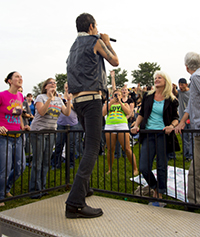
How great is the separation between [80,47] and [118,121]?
323cm

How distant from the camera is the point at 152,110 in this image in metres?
3.66

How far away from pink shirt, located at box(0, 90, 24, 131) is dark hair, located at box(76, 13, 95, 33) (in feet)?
6.15

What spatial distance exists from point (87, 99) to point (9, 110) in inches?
73.3

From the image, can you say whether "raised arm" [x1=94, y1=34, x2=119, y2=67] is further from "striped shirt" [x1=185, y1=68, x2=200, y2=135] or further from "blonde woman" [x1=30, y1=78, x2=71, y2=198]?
"blonde woman" [x1=30, y1=78, x2=71, y2=198]

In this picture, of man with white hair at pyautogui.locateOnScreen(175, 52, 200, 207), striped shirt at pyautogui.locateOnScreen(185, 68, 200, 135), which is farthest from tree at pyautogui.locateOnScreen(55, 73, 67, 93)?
striped shirt at pyautogui.locateOnScreen(185, 68, 200, 135)

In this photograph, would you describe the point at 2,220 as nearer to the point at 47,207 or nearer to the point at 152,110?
the point at 47,207

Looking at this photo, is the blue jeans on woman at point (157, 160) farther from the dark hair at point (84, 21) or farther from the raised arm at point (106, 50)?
the dark hair at point (84, 21)

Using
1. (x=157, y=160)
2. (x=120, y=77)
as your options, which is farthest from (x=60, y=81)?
(x=157, y=160)

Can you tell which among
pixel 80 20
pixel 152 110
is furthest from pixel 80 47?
pixel 152 110

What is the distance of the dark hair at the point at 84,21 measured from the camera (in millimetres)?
2656

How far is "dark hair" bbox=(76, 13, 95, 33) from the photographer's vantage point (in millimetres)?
2656

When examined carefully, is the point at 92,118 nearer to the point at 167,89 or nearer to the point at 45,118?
the point at 167,89

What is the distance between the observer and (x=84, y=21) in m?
2.66

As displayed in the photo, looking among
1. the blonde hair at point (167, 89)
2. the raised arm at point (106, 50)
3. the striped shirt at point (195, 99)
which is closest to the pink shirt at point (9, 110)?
the raised arm at point (106, 50)
